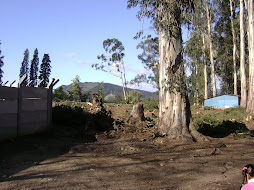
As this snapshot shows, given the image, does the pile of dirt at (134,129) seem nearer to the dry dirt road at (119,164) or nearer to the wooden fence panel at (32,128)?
the dry dirt road at (119,164)

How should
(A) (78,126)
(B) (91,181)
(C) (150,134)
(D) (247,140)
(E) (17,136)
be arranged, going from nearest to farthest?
(B) (91,181), (E) (17,136), (C) (150,134), (D) (247,140), (A) (78,126)

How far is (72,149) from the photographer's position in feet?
22.7

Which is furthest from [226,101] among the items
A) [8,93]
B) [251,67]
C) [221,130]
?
[8,93]

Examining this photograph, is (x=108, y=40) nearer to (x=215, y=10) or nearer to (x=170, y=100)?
(x=215, y=10)

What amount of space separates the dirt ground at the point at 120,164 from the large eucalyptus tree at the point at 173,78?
66 cm

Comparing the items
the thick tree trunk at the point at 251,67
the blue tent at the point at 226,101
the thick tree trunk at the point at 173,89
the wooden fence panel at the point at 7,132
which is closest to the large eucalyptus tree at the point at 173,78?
the thick tree trunk at the point at 173,89

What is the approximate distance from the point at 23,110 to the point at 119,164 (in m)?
3.74

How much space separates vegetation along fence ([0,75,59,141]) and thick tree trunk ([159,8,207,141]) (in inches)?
141

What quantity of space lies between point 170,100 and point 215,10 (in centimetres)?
3356

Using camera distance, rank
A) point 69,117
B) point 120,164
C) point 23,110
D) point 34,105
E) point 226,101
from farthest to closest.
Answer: point 226,101
point 69,117
point 34,105
point 23,110
point 120,164

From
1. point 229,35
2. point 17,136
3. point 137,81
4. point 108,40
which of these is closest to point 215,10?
point 229,35

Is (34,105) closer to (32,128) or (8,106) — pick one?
(32,128)

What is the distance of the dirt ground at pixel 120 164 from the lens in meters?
4.51

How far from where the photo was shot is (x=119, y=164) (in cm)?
570
